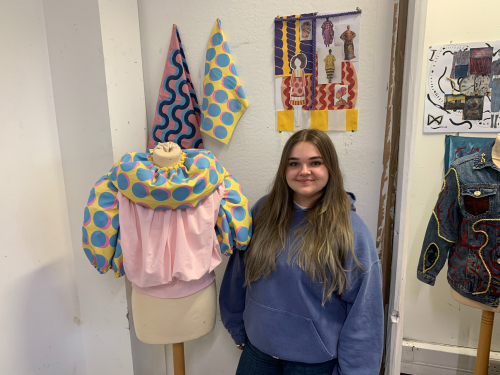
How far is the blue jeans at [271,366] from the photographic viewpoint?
1.10 m

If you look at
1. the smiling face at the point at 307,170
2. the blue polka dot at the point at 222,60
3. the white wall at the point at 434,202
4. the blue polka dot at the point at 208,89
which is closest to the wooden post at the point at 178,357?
the smiling face at the point at 307,170

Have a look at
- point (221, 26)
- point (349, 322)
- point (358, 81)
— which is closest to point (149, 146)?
point (221, 26)

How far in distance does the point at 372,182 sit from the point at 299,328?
24.7 inches

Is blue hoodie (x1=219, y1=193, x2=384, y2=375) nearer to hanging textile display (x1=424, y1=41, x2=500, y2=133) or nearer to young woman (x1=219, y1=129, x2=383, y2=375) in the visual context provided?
young woman (x1=219, y1=129, x2=383, y2=375)

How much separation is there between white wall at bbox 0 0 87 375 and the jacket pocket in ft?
5.29

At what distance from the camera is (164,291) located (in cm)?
114

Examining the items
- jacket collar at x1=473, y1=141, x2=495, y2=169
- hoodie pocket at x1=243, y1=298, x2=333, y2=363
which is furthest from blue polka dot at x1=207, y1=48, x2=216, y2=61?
jacket collar at x1=473, y1=141, x2=495, y2=169

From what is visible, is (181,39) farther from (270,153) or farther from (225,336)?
(225,336)

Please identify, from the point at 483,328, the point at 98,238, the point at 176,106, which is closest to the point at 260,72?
the point at 176,106

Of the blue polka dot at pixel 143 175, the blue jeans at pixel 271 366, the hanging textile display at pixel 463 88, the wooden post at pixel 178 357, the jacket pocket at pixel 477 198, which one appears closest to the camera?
the blue polka dot at pixel 143 175

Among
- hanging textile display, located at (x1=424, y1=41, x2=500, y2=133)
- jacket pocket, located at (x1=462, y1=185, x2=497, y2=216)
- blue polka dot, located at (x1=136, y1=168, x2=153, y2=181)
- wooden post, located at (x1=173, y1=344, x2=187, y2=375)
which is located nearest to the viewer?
blue polka dot, located at (x1=136, y1=168, x2=153, y2=181)

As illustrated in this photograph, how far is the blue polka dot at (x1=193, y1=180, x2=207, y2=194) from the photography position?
1022 millimetres

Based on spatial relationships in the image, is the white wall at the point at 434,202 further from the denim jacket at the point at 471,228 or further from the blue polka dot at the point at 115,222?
the blue polka dot at the point at 115,222

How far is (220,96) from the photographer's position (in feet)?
4.48
